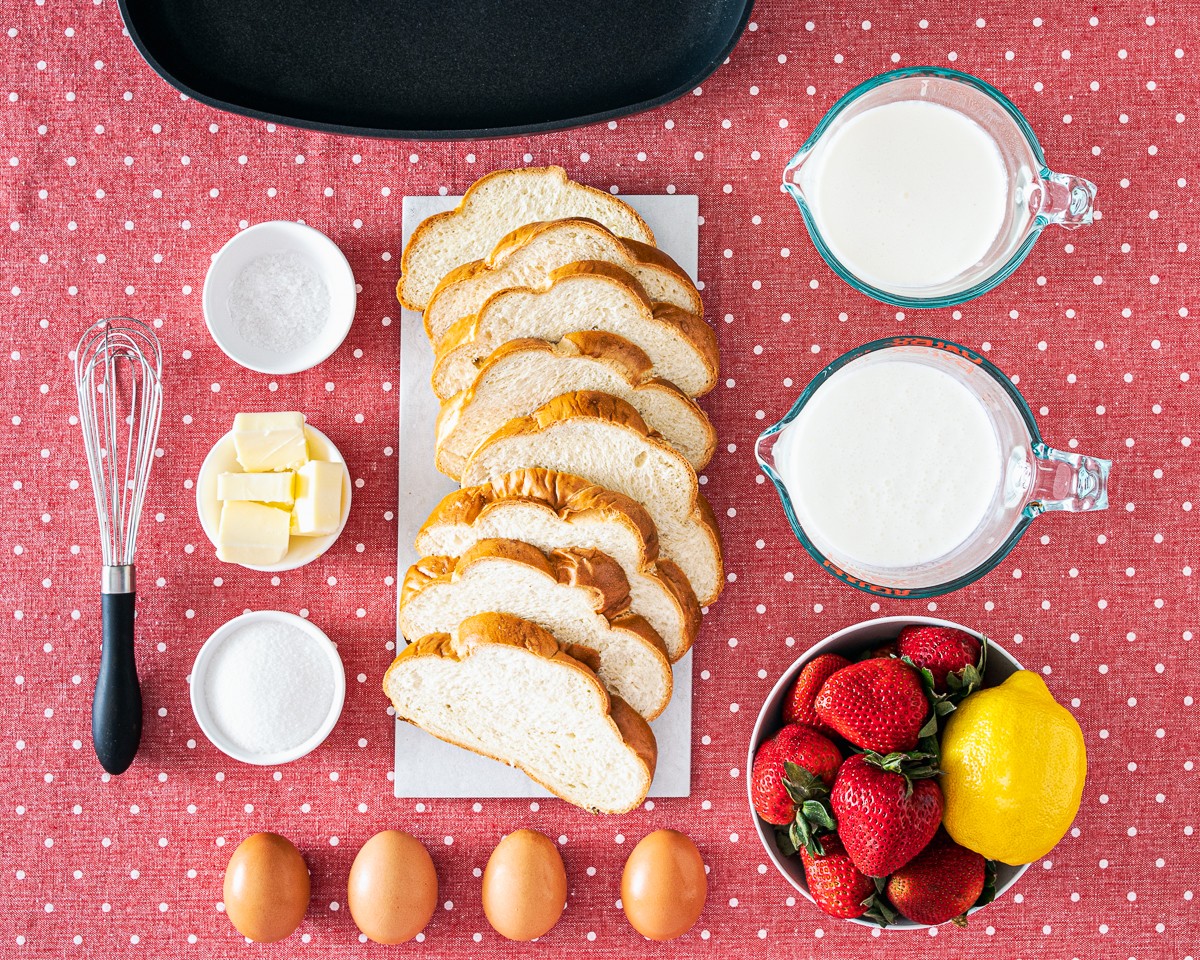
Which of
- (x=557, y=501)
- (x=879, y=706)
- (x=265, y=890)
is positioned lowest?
(x=265, y=890)

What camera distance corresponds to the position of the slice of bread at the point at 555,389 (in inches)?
45.1

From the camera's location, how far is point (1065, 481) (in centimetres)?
113

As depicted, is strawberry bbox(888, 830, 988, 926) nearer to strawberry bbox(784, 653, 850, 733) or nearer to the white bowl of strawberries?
the white bowl of strawberries

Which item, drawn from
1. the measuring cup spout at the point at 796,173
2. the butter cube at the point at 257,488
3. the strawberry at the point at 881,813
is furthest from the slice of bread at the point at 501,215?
the strawberry at the point at 881,813

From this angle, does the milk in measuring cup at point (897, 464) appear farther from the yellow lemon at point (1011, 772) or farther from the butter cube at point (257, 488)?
the butter cube at point (257, 488)

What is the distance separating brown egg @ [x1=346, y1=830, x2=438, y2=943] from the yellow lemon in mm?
665

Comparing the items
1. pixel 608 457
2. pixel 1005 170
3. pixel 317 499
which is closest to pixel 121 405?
pixel 317 499

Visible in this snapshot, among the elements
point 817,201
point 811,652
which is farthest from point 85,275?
point 811,652

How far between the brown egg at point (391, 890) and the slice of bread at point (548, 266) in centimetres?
70

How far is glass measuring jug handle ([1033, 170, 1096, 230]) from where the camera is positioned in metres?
1.18

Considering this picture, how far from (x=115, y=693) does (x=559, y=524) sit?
65 cm

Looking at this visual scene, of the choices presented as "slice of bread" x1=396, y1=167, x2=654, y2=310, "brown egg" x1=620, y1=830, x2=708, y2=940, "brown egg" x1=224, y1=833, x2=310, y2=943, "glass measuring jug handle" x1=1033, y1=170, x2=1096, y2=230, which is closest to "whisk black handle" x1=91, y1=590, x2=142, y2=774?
"brown egg" x1=224, y1=833, x2=310, y2=943

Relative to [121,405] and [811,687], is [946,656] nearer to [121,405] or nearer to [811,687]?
[811,687]

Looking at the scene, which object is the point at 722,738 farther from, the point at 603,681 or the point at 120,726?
the point at 120,726
